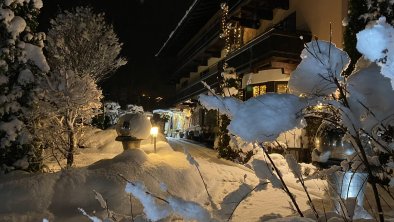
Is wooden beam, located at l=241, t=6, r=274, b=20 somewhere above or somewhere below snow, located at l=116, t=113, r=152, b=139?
above

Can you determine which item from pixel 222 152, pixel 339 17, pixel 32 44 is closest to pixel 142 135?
pixel 222 152

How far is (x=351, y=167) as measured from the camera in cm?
261

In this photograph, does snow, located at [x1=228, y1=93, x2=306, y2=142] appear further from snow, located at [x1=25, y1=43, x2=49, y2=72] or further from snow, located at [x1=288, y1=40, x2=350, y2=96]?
snow, located at [x1=25, y1=43, x2=49, y2=72]

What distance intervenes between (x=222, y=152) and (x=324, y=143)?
12.5 meters

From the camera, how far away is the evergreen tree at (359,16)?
10314 mm

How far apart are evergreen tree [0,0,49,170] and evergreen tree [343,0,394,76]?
29.8 feet

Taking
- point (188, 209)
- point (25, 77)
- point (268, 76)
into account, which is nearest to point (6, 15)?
point (25, 77)

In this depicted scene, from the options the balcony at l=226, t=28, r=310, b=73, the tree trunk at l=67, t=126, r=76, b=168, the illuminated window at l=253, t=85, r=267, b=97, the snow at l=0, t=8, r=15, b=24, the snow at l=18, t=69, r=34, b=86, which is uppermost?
the balcony at l=226, t=28, r=310, b=73

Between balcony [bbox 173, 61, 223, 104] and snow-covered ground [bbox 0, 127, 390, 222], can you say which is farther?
balcony [bbox 173, 61, 223, 104]

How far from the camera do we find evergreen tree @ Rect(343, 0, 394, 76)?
10.3 meters

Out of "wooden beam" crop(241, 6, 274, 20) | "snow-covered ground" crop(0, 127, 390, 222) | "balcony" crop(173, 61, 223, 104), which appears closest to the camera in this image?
"snow-covered ground" crop(0, 127, 390, 222)

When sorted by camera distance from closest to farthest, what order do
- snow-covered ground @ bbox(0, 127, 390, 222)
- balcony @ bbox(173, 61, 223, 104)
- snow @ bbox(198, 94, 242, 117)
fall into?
snow @ bbox(198, 94, 242, 117) → snow-covered ground @ bbox(0, 127, 390, 222) → balcony @ bbox(173, 61, 223, 104)

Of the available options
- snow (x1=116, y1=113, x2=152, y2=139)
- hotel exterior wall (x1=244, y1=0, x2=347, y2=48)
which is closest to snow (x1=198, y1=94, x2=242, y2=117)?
hotel exterior wall (x1=244, y1=0, x2=347, y2=48)

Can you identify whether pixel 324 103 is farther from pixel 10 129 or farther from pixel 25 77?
pixel 25 77
